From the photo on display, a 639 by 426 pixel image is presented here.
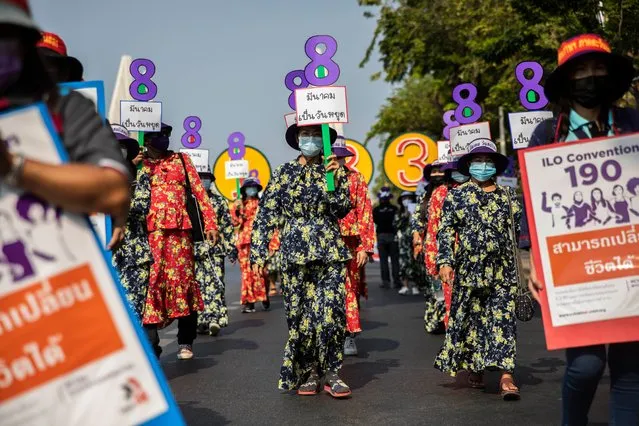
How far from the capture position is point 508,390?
7652 mm

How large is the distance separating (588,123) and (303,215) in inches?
149

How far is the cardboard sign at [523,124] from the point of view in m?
11.2

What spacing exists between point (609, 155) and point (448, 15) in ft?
95.0

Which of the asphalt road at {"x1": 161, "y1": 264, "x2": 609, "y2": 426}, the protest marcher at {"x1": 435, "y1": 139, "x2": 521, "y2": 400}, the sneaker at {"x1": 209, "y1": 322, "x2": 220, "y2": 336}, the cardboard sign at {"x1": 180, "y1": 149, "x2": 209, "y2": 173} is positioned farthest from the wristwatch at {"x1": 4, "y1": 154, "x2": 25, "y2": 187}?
the cardboard sign at {"x1": 180, "y1": 149, "x2": 209, "y2": 173}

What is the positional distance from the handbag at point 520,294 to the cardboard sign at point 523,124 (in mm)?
3203

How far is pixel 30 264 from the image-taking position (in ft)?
8.95

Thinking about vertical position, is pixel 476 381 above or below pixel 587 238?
below

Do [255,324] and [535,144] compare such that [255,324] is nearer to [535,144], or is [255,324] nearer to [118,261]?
[118,261]

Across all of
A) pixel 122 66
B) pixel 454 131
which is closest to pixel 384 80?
pixel 122 66

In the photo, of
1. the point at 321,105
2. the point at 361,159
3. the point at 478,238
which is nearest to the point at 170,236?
the point at 321,105

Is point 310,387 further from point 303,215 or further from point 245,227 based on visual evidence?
point 245,227

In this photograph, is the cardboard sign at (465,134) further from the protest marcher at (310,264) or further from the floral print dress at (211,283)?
the floral print dress at (211,283)

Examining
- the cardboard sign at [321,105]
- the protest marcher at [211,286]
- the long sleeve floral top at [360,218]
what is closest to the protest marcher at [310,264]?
the long sleeve floral top at [360,218]

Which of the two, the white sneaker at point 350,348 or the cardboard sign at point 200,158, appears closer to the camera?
the white sneaker at point 350,348
